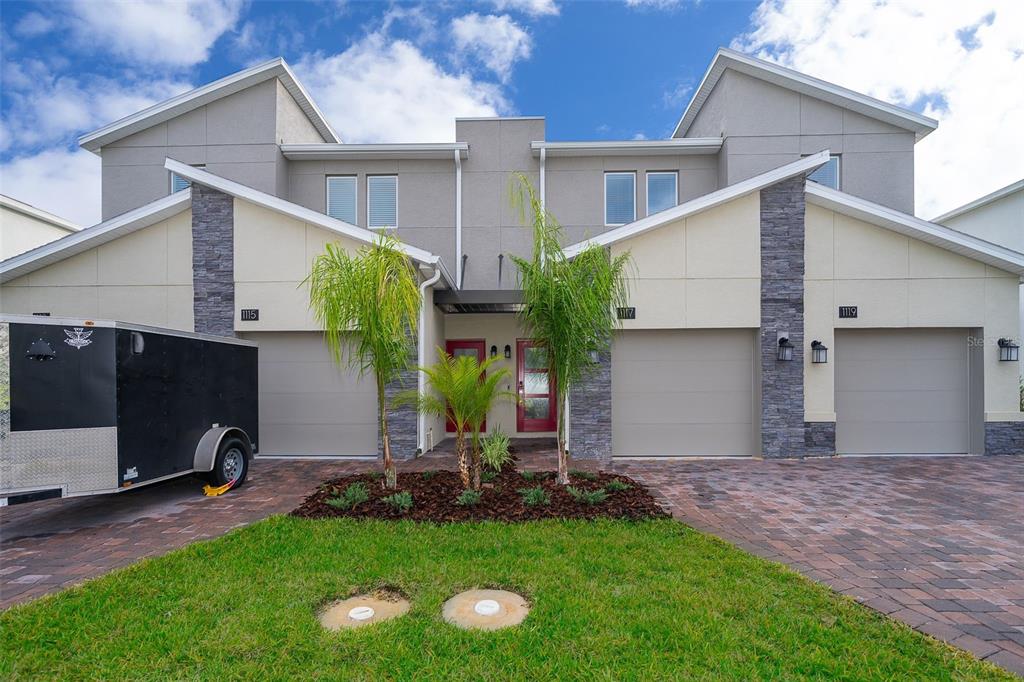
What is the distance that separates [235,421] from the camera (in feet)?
22.8

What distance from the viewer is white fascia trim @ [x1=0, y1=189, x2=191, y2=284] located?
27.6 ft

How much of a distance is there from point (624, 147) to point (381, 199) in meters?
6.24

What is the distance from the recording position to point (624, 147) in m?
11.6

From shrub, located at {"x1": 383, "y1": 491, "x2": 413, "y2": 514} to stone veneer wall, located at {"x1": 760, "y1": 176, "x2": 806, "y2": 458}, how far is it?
6.63 meters

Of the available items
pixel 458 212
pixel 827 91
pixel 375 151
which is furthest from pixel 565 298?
pixel 827 91

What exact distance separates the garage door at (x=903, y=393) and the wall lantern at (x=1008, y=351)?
18.0 inches

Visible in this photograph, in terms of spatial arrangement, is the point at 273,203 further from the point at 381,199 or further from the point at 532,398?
the point at 532,398

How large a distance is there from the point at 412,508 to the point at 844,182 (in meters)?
12.7

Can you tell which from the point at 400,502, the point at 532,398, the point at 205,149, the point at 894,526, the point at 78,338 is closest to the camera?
the point at 78,338

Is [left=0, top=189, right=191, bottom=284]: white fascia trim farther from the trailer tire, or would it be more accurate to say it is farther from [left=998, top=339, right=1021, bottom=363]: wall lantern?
[left=998, top=339, right=1021, bottom=363]: wall lantern

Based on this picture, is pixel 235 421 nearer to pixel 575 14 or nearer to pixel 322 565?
pixel 322 565

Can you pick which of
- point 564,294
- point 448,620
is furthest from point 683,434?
point 448,620

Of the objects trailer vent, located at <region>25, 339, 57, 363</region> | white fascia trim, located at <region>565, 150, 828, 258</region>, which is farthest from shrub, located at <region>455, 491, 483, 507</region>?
white fascia trim, located at <region>565, 150, 828, 258</region>

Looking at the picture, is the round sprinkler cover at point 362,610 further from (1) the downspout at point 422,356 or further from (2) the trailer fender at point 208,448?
(1) the downspout at point 422,356
